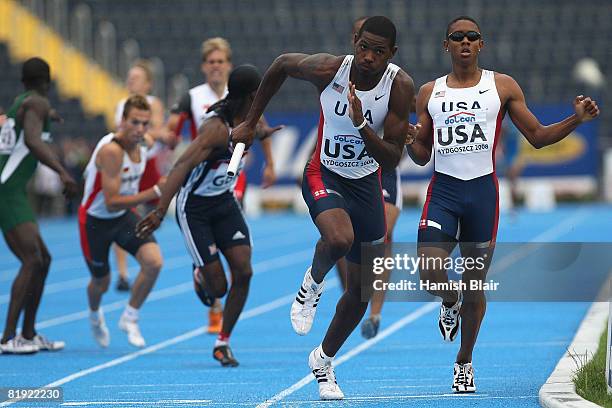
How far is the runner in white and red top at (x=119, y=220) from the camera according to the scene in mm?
12062

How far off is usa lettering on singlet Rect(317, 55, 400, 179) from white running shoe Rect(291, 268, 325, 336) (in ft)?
2.36

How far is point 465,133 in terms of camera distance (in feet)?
28.0

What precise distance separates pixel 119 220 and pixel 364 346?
2.47m

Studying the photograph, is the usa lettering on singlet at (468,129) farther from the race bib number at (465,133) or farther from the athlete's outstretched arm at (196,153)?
the athlete's outstretched arm at (196,153)

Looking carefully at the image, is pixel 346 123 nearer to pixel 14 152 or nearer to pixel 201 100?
pixel 14 152

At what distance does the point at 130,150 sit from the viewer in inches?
484

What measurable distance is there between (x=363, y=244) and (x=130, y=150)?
4.26 metres

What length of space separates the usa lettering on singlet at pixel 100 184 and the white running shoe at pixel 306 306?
3872 mm

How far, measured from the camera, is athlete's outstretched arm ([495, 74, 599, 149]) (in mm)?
7984

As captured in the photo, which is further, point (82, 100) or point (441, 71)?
point (441, 71)

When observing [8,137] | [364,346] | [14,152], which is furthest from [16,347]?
[364,346]

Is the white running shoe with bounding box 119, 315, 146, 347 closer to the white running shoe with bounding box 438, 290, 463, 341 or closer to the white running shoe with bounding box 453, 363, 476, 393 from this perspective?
the white running shoe with bounding box 438, 290, 463, 341

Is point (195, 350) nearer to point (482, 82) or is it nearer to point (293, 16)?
point (482, 82)

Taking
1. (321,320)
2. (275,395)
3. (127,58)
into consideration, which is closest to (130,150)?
(321,320)
